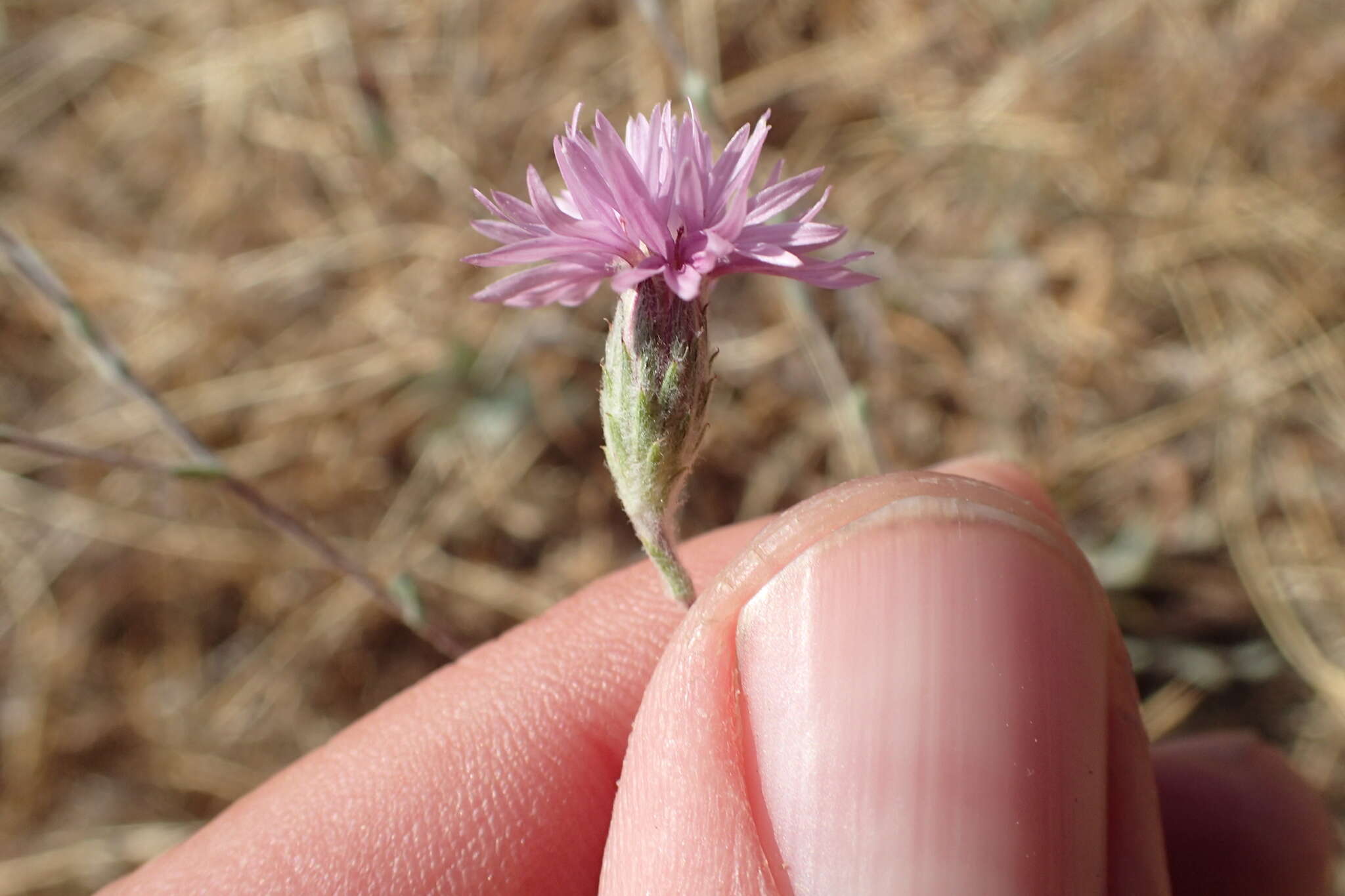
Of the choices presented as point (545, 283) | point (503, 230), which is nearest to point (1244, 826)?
point (545, 283)

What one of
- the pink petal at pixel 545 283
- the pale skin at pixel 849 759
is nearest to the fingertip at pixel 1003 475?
the pale skin at pixel 849 759

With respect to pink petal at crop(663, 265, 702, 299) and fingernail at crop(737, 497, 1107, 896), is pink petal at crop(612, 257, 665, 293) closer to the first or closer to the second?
pink petal at crop(663, 265, 702, 299)

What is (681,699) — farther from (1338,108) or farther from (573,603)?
(1338,108)

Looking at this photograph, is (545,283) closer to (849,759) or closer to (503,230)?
(503,230)

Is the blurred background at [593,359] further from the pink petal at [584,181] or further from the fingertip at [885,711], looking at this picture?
the pink petal at [584,181]

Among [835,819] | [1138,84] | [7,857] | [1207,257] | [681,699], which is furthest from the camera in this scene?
[1138,84]

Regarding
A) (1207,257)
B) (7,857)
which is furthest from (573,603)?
(1207,257)
